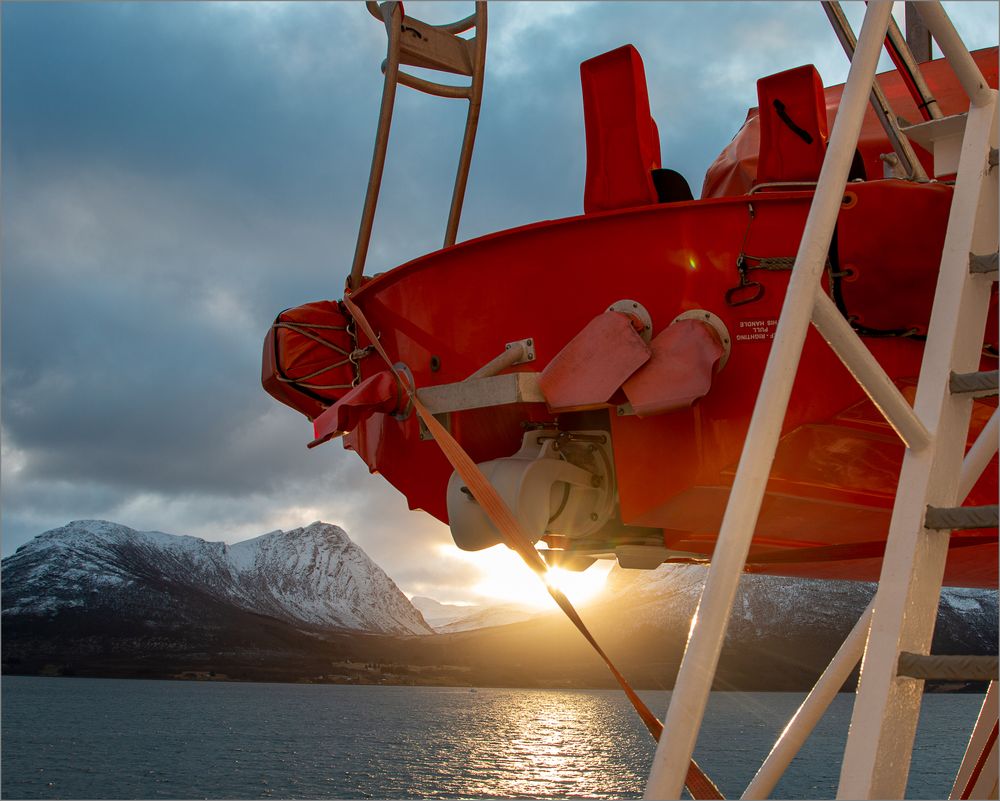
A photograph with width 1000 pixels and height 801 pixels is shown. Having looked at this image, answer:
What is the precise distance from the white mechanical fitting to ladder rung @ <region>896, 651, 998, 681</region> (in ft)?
6.23

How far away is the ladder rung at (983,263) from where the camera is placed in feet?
8.55

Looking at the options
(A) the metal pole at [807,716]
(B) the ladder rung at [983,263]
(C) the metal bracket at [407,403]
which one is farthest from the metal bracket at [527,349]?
(B) the ladder rung at [983,263]

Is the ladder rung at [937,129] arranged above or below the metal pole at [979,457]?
above

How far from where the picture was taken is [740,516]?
1977 millimetres

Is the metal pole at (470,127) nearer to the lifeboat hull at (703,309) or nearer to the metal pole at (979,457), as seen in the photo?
the lifeboat hull at (703,309)

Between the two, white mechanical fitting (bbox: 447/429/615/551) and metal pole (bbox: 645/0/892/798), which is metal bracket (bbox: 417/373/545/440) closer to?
white mechanical fitting (bbox: 447/429/615/551)

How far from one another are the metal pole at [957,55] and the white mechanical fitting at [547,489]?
1864 mm

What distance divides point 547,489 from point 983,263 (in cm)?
185

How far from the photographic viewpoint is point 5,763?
2810 inches

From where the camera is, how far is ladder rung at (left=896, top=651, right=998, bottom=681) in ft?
6.64

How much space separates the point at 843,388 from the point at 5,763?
80.9m

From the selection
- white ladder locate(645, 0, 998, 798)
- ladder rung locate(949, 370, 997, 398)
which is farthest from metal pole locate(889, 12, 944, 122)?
ladder rung locate(949, 370, 997, 398)

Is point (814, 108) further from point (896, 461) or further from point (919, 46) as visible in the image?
point (919, 46)

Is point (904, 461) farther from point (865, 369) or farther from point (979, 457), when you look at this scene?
point (979, 457)
